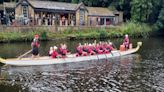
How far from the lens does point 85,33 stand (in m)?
63.9

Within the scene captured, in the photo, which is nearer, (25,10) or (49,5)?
(25,10)

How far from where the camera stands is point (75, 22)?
70.1 m

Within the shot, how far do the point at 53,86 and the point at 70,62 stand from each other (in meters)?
10.7

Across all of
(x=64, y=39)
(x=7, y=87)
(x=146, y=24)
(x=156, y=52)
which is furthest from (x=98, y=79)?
(x=146, y=24)

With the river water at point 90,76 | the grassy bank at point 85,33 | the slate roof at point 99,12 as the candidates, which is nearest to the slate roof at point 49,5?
the slate roof at point 99,12

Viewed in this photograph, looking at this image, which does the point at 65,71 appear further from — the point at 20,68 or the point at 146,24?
the point at 146,24

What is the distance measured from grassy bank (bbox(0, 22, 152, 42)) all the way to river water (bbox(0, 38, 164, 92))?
592 inches

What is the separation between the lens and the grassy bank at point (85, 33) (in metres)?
54.9

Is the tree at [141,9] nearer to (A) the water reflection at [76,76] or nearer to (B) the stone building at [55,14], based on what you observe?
(B) the stone building at [55,14]

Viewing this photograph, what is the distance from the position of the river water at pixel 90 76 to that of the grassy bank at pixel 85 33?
1504 cm

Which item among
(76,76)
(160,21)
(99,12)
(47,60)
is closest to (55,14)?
(99,12)

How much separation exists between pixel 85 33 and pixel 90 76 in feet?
112

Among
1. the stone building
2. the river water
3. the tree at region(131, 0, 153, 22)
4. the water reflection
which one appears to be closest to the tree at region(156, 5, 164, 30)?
the tree at region(131, 0, 153, 22)

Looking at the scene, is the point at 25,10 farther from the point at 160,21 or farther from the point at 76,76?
the point at 76,76
